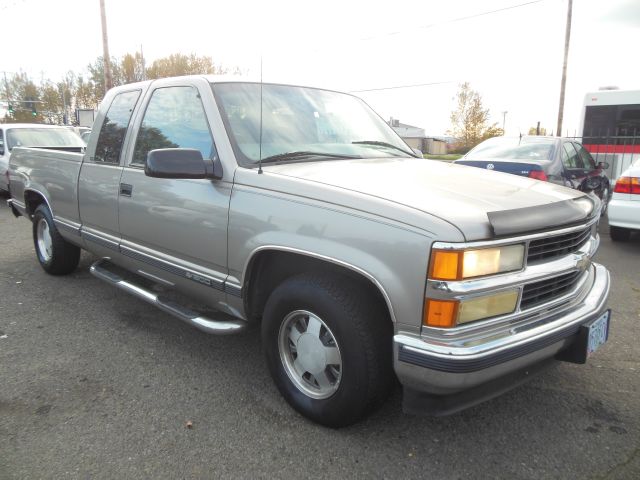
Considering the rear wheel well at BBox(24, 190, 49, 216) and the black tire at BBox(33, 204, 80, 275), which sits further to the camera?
the rear wheel well at BBox(24, 190, 49, 216)

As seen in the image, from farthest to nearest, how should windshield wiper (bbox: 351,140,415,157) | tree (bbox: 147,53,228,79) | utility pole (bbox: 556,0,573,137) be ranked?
tree (bbox: 147,53,228,79)
utility pole (bbox: 556,0,573,137)
windshield wiper (bbox: 351,140,415,157)

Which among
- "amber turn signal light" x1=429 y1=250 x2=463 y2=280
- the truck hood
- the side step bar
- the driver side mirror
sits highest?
the driver side mirror

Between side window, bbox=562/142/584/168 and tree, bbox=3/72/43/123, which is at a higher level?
tree, bbox=3/72/43/123

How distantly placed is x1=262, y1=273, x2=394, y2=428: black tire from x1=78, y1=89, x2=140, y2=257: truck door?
6.40 feet

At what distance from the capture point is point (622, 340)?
3754 millimetres

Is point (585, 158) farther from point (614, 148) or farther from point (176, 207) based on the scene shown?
point (176, 207)

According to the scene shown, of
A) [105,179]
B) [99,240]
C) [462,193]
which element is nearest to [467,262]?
[462,193]

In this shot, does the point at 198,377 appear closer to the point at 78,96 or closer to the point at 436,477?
the point at 436,477

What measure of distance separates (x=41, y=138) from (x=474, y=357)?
11562mm

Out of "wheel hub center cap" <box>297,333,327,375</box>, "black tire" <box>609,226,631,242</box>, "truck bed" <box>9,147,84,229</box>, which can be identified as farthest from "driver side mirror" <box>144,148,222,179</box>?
"black tire" <box>609,226,631,242</box>

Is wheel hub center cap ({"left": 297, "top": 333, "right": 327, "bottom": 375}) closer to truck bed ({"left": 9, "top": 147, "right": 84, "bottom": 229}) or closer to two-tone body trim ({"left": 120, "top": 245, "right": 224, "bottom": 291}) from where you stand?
two-tone body trim ({"left": 120, "top": 245, "right": 224, "bottom": 291})

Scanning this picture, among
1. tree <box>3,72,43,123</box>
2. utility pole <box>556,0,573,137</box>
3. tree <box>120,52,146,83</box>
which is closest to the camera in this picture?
utility pole <box>556,0,573,137</box>

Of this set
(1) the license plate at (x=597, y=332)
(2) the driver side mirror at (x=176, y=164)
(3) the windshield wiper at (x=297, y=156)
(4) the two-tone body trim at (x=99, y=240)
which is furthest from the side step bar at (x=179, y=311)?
(1) the license plate at (x=597, y=332)

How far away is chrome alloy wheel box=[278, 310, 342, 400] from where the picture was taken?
99.0 inches
